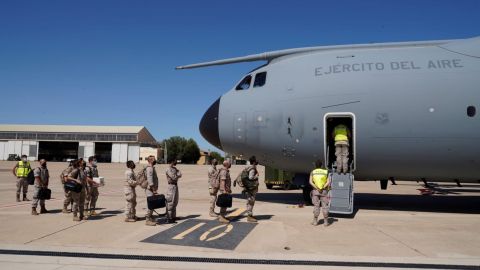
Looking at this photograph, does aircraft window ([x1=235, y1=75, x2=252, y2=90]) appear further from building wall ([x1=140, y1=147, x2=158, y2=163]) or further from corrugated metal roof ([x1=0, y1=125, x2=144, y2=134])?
corrugated metal roof ([x1=0, y1=125, x2=144, y2=134])

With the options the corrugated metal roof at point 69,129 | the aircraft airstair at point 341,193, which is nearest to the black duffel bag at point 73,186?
the aircraft airstair at point 341,193

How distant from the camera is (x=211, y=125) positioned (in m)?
15.2

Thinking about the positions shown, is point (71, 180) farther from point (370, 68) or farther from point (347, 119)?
point (370, 68)

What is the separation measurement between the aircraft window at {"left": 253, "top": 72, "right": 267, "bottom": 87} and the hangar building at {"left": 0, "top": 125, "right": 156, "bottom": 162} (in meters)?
88.2

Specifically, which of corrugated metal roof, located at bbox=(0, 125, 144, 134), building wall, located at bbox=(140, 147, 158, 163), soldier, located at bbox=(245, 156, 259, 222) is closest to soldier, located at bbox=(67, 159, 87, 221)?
soldier, located at bbox=(245, 156, 259, 222)

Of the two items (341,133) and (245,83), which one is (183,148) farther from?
(341,133)

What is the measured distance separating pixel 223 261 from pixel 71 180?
6.56m

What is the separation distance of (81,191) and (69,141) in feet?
312

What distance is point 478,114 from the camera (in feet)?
38.9

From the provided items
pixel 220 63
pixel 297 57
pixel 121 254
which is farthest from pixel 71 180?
pixel 297 57

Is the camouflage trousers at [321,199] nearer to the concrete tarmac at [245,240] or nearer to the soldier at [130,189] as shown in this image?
the concrete tarmac at [245,240]

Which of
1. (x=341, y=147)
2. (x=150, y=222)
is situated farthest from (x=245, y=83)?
(x=150, y=222)

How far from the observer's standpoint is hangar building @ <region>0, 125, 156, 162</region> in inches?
3772

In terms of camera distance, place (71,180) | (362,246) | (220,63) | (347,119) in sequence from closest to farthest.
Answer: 1. (362,246)
2. (71,180)
3. (347,119)
4. (220,63)
